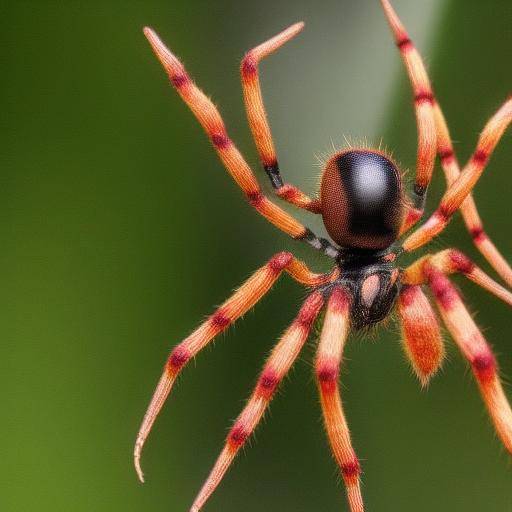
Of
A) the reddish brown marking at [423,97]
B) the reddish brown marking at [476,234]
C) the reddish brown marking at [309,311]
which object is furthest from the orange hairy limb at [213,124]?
the reddish brown marking at [476,234]

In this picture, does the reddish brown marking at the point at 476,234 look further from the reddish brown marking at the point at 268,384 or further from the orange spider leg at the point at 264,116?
the reddish brown marking at the point at 268,384

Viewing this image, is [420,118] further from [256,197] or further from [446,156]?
[256,197]

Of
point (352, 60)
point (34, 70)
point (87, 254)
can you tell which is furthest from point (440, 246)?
point (34, 70)

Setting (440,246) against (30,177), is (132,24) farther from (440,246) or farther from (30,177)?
(440,246)

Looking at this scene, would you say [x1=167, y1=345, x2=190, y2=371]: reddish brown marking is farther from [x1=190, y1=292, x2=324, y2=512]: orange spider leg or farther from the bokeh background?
the bokeh background

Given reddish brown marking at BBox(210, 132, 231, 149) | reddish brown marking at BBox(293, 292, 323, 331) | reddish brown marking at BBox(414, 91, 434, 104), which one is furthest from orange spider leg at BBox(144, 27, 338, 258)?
reddish brown marking at BBox(414, 91, 434, 104)

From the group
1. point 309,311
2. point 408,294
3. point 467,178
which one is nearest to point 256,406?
point 309,311
